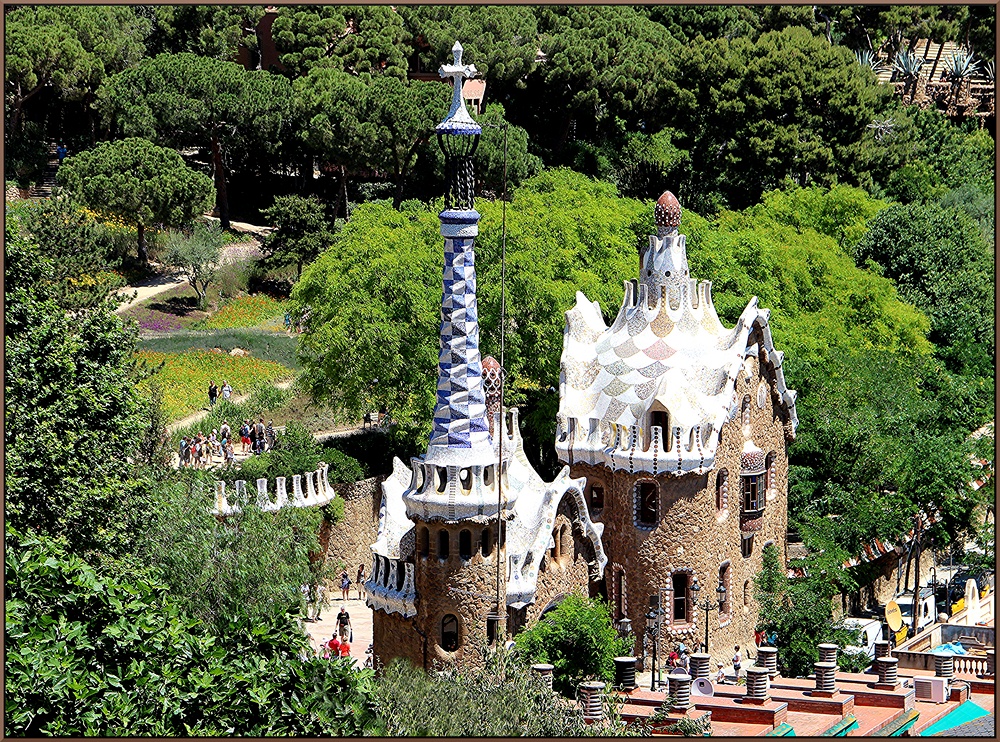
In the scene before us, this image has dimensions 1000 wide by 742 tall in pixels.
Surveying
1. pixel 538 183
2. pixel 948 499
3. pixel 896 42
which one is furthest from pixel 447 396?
pixel 896 42

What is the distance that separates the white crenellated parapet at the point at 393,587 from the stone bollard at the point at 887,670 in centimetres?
1081

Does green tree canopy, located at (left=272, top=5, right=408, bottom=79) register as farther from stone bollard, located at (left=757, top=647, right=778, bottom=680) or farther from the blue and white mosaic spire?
stone bollard, located at (left=757, top=647, right=778, bottom=680)

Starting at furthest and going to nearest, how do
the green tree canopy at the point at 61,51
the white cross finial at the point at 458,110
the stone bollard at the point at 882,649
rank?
the green tree canopy at the point at 61,51 → the stone bollard at the point at 882,649 → the white cross finial at the point at 458,110

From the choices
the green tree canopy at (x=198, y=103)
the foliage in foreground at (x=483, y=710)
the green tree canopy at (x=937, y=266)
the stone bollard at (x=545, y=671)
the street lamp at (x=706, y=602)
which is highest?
the green tree canopy at (x=198, y=103)

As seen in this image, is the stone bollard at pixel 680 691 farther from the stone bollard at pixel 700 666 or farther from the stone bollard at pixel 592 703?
the stone bollard at pixel 700 666

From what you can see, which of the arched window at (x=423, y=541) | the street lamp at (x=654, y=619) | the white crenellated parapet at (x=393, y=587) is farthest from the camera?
the street lamp at (x=654, y=619)

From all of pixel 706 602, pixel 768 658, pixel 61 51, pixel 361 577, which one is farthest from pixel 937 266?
pixel 61 51

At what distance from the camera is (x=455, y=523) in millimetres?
50156

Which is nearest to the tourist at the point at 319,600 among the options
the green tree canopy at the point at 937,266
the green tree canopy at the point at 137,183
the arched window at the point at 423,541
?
the arched window at the point at 423,541

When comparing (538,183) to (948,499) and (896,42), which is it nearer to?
(948,499)

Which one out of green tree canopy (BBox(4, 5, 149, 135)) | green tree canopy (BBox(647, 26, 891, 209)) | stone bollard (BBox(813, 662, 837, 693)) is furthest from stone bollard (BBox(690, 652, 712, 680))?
green tree canopy (BBox(4, 5, 149, 135))

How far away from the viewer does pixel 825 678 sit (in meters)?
46.2

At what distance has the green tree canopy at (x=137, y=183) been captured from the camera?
88.8 m

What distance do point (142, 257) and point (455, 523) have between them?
4635cm
